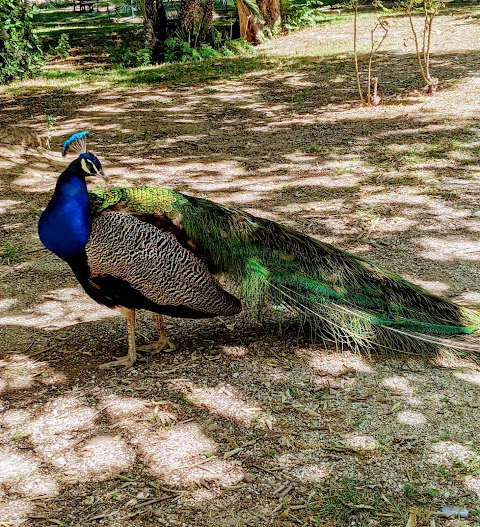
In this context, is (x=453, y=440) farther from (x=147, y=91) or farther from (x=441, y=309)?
(x=147, y=91)

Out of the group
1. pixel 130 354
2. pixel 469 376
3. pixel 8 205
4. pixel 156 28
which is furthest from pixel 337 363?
pixel 156 28

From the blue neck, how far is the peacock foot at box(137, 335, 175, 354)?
0.74 metres

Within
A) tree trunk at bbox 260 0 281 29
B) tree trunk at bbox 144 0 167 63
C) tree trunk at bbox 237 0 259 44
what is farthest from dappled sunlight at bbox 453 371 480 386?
tree trunk at bbox 260 0 281 29

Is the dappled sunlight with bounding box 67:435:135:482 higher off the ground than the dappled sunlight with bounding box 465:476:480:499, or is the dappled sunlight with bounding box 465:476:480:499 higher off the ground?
the dappled sunlight with bounding box 67:435:135:482

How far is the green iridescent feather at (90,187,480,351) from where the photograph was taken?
143 inches

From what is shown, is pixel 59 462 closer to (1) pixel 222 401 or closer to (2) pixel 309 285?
(1) pixel 222 401

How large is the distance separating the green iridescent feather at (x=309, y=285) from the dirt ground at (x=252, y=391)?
0.56 feet

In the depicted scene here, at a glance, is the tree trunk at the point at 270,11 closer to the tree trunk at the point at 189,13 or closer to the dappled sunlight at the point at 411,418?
the tree trunk at the point at 189,13

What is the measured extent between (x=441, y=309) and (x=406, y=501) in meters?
1.21

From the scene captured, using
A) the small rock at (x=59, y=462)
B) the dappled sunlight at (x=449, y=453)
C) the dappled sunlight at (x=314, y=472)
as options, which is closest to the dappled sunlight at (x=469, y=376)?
the dappled sunlight at (x=449, y=453)

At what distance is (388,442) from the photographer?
3113 mm

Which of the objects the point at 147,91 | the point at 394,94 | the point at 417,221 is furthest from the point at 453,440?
the point at 147,91

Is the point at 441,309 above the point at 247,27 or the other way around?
the other way around

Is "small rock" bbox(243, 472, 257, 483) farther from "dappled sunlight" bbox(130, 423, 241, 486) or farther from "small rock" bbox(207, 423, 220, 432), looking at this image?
"small rock" bbox(207, 423, 220, 432)
